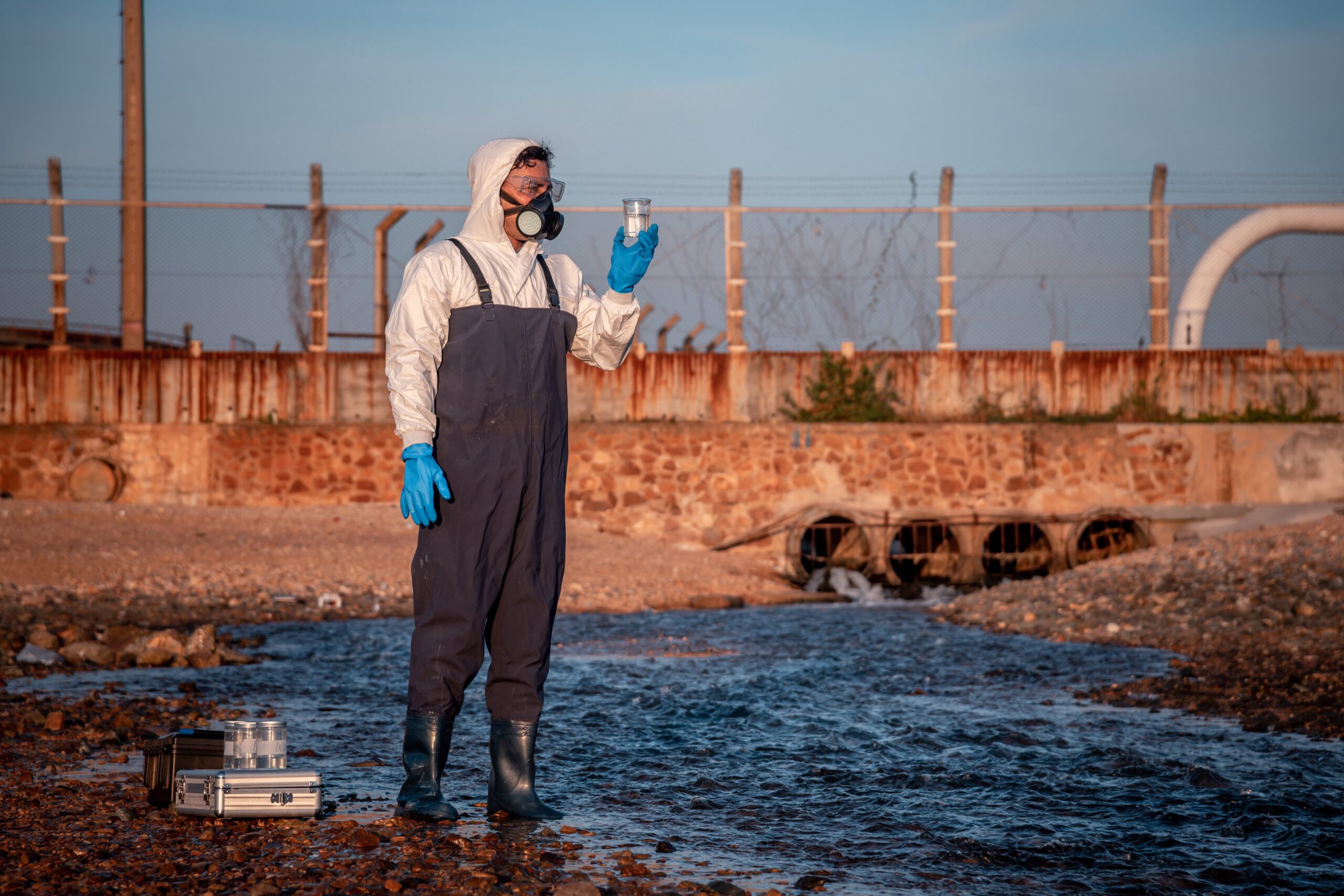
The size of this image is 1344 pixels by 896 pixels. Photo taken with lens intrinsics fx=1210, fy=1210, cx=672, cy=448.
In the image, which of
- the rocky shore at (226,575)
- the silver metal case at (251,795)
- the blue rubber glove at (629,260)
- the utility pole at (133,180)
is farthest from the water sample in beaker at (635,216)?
the utility pole at (133,180)

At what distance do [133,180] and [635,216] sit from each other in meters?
13.2

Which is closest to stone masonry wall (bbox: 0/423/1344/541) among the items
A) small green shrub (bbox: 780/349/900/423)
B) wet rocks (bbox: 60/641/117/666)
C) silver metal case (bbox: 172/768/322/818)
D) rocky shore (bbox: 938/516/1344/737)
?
small green shrub (bbox: 780/349/900/423)

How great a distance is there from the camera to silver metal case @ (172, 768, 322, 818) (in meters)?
3.04

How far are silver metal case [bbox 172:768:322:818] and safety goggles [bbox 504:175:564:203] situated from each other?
1696mm

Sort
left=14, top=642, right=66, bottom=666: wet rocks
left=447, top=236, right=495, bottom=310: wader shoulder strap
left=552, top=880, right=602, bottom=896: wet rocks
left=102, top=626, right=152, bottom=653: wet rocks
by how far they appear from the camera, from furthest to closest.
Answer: left=102, top=626, right=152, bottom=653: wet rocks
left=14, top=642, right=66, bottom=666: wet rocks
left=447, top=236, right=495, bottom=310: wader shoulder strap
left=552, top=880, right=602, bottom=896: wet rocks

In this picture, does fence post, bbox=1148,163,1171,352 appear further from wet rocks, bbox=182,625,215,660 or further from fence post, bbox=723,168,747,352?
wet rocks, bbox=182,625,215,660

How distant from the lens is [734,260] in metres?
14.2

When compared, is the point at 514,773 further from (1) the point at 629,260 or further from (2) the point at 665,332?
(2) the point at 665,332

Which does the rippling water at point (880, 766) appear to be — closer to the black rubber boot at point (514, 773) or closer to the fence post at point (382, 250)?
the black rubber boot at point (514, 773)

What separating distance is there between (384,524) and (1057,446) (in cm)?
747

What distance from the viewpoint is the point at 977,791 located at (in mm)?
3576

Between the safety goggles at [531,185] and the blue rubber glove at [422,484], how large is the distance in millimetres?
817

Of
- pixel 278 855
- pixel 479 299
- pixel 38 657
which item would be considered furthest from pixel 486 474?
pixel 38 657

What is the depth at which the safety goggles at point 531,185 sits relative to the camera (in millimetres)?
3479
